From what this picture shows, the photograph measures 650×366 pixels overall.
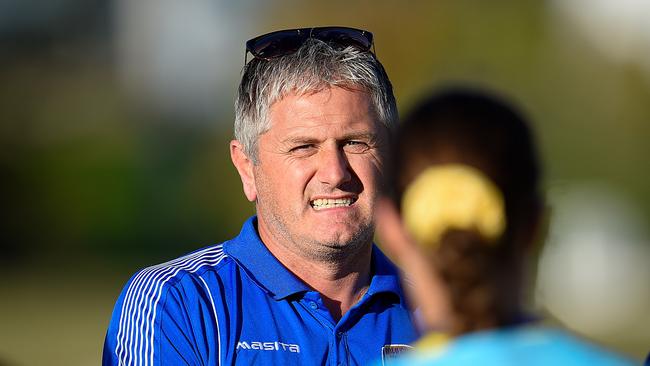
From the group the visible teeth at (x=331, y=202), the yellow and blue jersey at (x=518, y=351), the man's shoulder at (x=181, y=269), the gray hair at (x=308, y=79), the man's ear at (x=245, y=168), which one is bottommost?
the man's shoulder at (x=181, y=269)

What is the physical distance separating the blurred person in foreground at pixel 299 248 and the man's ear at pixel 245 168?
0.01 m

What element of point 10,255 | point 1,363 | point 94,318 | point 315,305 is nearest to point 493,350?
point 315,305

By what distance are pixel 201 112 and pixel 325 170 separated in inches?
467

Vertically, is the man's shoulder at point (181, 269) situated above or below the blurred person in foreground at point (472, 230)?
below

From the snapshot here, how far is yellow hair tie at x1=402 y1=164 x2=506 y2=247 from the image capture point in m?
1.58

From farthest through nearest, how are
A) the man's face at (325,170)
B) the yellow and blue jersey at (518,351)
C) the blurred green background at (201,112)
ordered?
the blurred green background at (201,112), the man's face at (325,170), the yellow and blue jersey at (518,351)

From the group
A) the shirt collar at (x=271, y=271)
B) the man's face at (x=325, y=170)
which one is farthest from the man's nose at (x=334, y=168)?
the shirt collar at (x=271, y=271)

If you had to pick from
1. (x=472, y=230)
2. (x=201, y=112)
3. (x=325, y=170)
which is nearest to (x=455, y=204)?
(x=472, y=230)

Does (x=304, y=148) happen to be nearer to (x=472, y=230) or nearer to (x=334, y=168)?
(x=334, y=168)

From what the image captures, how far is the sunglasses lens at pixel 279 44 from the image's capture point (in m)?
3.20

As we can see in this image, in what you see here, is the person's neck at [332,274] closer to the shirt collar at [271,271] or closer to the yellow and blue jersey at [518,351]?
the shirt collar at [271,271]

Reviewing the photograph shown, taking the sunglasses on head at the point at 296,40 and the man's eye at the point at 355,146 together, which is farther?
the sunglasses on head at the point at 296,40

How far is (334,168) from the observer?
9.94 feet

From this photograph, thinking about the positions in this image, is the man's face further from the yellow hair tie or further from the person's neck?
the yellow hair tie
